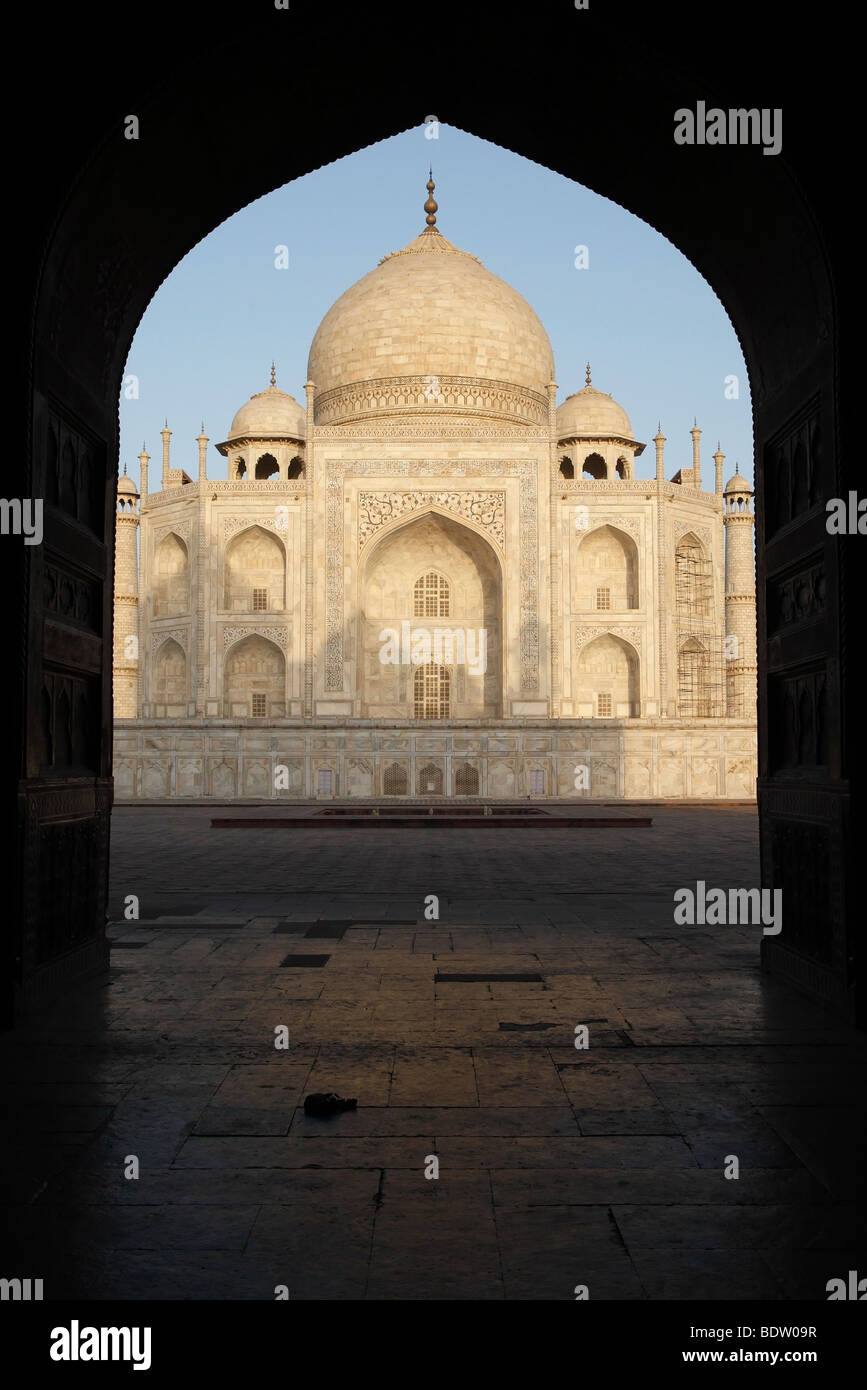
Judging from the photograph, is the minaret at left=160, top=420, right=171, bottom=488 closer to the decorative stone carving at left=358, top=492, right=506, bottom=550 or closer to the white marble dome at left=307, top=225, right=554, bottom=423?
the white marble dome at left=307, top=225, right=554, bottom=423

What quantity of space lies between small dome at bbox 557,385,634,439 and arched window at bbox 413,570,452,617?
709 centimetres

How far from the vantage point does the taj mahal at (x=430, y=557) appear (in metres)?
30.7

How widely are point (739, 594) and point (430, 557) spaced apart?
9136 mm

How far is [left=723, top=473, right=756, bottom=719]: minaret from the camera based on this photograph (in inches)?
1329

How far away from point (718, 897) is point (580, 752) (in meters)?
17.4

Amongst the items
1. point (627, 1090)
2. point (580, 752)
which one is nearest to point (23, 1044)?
point (627, 1090)

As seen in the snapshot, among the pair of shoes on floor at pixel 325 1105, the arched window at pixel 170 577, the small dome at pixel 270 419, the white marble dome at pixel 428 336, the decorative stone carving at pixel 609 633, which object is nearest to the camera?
the pair of shoes on floor at pixel 325 1105

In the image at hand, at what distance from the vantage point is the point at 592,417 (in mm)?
36094

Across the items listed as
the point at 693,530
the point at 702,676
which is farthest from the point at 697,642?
the point at 693,530

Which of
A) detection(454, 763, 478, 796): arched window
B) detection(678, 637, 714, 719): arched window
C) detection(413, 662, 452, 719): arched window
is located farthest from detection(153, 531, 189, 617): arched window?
detection(678, 637, 714, 719): arched window

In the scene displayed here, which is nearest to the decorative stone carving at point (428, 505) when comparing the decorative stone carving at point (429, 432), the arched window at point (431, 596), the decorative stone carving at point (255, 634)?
the decorative stone carving at point (429, 432)

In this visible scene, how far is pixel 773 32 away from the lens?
4199 millimetres

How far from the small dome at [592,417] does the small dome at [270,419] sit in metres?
8.12

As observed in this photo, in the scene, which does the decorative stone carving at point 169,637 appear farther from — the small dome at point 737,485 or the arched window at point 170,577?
the small dome at point 737,485
